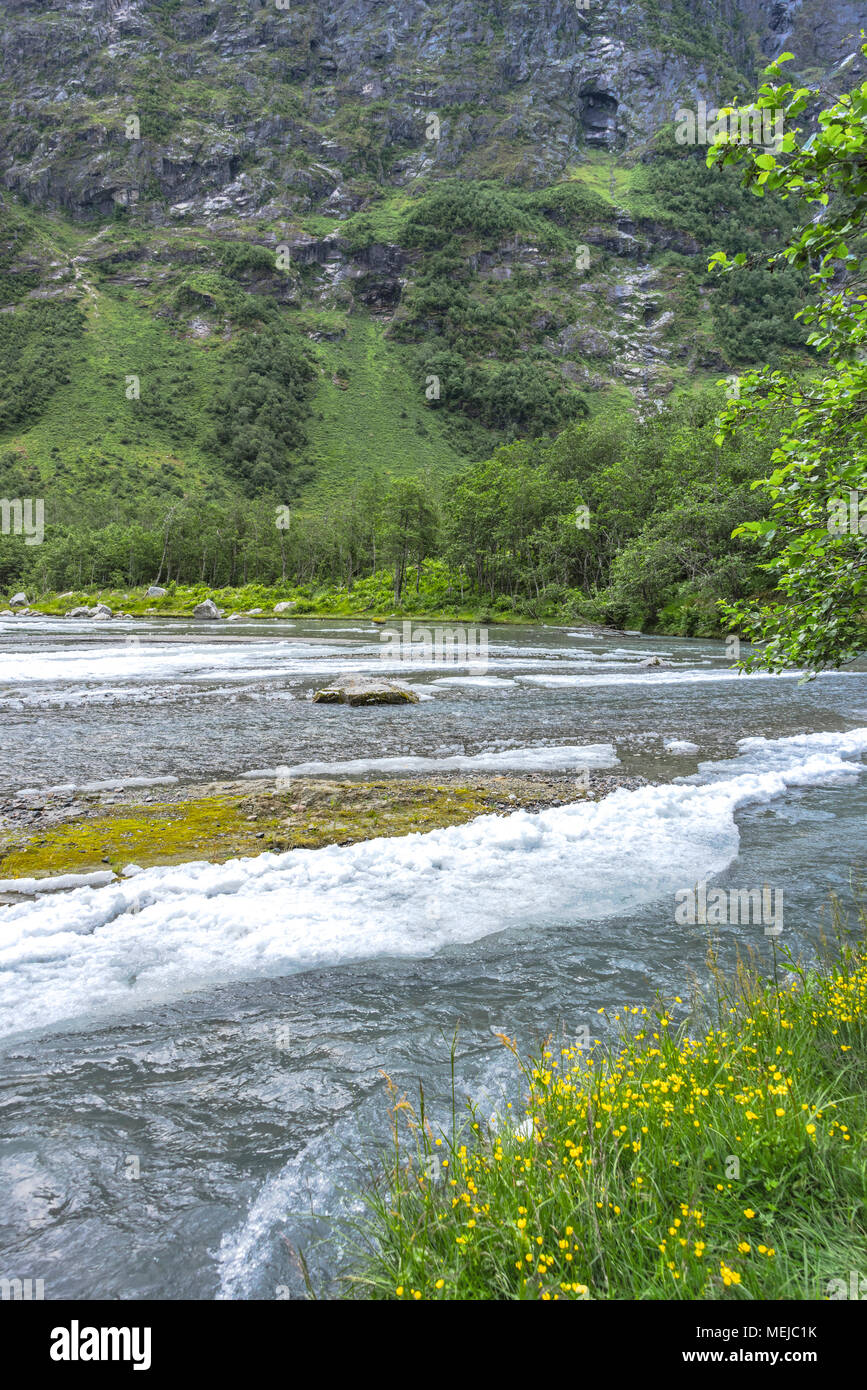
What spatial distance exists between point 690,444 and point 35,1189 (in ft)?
234

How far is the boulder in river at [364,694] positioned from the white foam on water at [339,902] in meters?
11.6

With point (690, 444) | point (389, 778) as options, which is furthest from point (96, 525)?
point (389, 778)

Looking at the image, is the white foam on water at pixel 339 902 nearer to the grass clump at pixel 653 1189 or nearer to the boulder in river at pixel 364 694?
the grass clump at pixel 653 1189

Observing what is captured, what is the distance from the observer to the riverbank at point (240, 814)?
9.55 metres

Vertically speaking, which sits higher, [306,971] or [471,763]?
[471,763]

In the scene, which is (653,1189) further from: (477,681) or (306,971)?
(477,681)

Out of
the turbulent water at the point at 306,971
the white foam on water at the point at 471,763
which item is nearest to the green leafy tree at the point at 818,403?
the turbulent water at the point at 306,971

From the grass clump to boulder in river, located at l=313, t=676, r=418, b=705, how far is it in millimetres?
18335

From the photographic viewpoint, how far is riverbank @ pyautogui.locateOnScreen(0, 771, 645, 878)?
9.55m

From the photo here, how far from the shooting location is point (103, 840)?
10016mm

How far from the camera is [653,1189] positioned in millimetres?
3387

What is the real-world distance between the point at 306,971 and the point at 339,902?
139cm

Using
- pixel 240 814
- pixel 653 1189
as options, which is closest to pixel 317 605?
pixel 240 814
